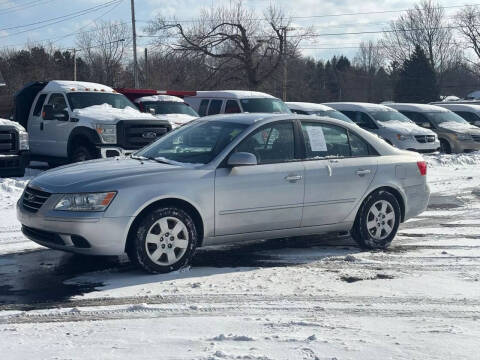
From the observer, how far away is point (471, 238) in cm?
877

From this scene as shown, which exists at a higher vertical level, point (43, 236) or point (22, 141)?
point (22, 141)

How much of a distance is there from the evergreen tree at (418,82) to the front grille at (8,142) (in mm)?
53894

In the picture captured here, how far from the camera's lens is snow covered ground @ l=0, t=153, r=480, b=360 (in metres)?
4.68

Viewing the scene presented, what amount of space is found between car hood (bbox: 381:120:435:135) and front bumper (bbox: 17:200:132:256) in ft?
51.2

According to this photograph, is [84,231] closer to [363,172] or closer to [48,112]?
[363,172]

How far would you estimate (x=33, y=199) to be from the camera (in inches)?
270

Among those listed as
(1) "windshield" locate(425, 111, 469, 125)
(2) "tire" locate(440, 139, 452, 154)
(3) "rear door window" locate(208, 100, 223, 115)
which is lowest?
(2) "tire" locate(440, 139, 452, 154)

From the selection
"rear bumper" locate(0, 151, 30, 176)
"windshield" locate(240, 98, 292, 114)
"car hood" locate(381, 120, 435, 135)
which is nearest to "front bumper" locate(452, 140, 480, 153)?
"car hood" locate(381, 120, 435, 135)

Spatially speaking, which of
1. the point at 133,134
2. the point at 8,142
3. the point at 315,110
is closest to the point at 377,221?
the point at 133,134

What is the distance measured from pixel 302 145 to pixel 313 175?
1.19ft

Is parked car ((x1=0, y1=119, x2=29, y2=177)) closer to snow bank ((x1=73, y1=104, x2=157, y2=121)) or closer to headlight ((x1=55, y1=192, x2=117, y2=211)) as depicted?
snow bank ((x1=73, y1=104, x2=157, y2=121))

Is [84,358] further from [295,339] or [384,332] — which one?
[384,332]

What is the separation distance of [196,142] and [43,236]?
188cm

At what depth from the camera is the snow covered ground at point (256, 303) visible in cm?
468
